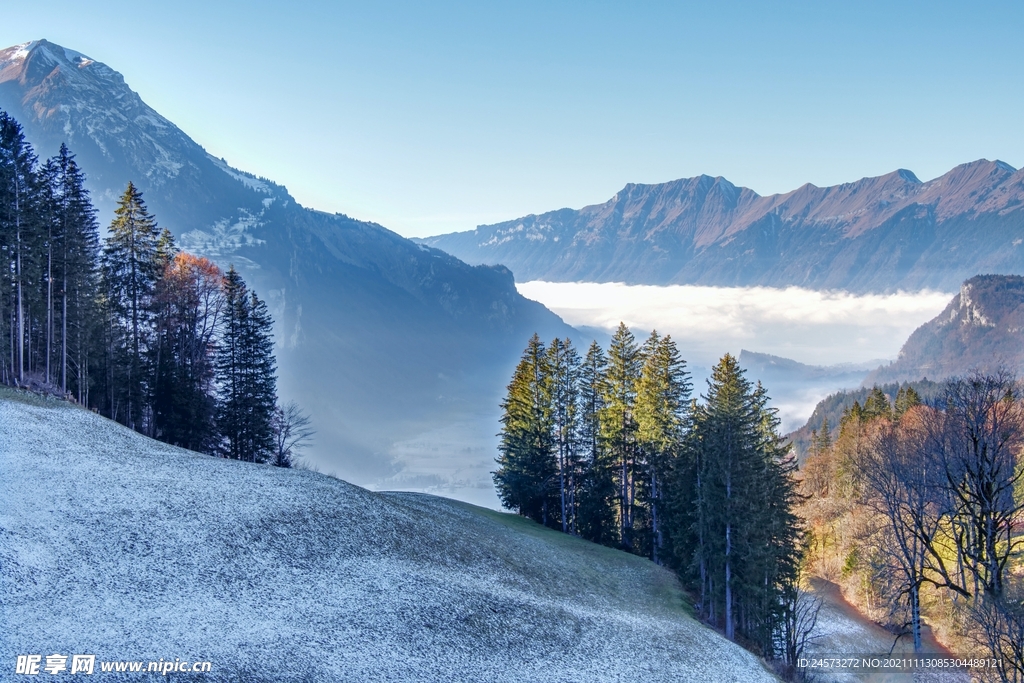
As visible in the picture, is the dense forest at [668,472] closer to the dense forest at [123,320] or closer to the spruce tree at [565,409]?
the spruce tree at [565,409]

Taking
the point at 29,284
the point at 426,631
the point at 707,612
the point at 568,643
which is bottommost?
the point at 707,612

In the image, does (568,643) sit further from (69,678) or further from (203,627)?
(69,678)

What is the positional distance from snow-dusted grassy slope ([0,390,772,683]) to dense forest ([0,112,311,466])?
11.2 meters

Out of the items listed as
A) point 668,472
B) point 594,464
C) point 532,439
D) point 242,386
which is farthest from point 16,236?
point 668,472

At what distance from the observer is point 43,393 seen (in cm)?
4206

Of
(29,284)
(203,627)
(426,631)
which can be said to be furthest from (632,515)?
(29,284)

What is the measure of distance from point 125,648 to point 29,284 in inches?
1509

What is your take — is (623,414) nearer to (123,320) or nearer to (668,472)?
(668,472)

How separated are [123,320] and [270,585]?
42.0 m

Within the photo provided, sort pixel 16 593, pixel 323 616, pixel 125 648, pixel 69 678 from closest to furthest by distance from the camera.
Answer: pixel 69 678
pixel 125 648
pixel 16 593
pixel 323 616

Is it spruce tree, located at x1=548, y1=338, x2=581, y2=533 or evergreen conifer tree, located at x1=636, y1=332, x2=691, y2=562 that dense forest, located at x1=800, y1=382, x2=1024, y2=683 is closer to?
evergreen conifer tree, located at x1=636, y1=332, x2=691, y2=562

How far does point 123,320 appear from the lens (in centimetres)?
5634

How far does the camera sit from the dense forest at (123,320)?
45062mm

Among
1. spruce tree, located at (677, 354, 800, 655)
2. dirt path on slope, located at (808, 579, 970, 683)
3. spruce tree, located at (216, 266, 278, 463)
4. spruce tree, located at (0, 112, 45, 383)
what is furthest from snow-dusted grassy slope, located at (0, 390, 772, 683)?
dirt path on slope, located at (808, 579, 970, 683)
